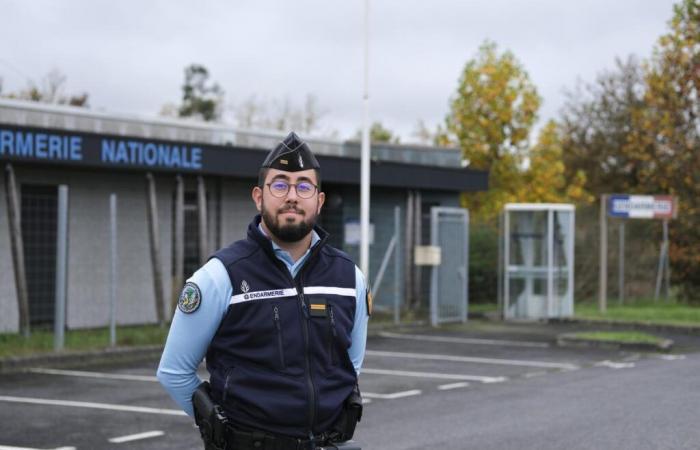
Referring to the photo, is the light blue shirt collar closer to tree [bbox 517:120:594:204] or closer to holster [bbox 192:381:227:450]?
holster [bbox 192:381:227:450]

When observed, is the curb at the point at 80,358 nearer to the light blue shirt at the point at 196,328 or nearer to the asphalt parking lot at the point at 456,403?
the asphalt parking lot at the point at 456,403

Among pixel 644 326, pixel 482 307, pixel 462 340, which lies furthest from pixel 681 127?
pixel 462 340

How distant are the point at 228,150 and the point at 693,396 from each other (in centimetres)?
938

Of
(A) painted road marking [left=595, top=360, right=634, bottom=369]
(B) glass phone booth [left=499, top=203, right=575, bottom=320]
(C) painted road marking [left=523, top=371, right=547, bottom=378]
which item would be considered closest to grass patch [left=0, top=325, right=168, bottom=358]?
(C) painted road marking [left=523, top=371, right=547, bottom=378]

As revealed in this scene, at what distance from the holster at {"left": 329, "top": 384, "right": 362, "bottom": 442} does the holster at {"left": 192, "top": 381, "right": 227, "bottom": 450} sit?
0.40m

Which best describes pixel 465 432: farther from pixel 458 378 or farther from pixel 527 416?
pixel 458 378

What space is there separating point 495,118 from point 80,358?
776 inches

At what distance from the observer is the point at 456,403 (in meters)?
10.8

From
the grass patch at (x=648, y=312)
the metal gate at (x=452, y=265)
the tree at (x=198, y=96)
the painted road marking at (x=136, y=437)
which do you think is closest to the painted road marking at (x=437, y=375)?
the painted road marking at (x=136, y=437)

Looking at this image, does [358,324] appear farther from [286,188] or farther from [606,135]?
[606,135]

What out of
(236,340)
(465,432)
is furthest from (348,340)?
(465,432)

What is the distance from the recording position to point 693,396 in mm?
10922

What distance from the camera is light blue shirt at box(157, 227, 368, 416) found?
3850mm

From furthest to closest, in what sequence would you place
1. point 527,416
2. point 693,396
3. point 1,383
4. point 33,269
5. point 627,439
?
point 33,269 → point 1,383 → point 693,396 → point 527,416 → point 627,439
